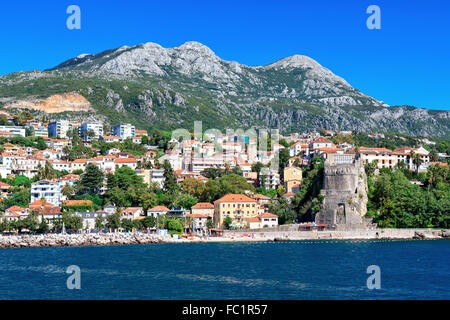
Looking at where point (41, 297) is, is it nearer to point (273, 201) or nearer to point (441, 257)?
point (441, 257)

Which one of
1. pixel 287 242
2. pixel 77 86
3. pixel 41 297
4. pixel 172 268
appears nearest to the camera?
pixel 41 297

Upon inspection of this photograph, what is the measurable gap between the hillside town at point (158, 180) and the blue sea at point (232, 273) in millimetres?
16145

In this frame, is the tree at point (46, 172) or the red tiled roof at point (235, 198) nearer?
the red tiled roof at point (235, 198)

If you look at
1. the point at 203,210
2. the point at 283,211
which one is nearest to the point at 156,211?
the point at 203,210

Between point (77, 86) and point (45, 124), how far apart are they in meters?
31.6

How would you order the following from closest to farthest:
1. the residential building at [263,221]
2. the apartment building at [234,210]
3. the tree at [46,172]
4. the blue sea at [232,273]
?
the blue sea at [232,273] < the residential building at [263,221] < the apartment building at [234,210] < the tree at [46,172]

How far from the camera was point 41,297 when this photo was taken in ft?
82.3

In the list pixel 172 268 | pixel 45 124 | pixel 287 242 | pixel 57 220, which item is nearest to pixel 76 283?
pixel 172 268

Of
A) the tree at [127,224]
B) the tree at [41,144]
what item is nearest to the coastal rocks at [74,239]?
the tree at [127,224]

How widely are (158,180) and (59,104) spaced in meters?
66.5

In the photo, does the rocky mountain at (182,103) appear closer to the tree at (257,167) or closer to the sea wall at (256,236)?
the tree at (257,167)

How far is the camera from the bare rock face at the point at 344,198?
60969 mm

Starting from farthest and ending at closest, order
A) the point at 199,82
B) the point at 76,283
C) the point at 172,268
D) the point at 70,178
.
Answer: the point at 199,82
the point at 70,178
the point at 172,268
the point at 76,283

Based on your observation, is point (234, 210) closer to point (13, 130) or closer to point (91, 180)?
point (91, 180)
